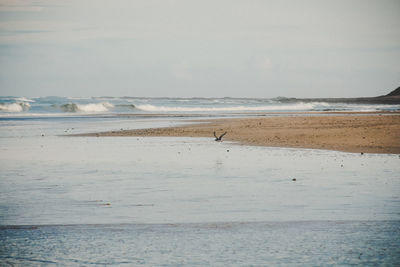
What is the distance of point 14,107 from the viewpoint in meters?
74.8

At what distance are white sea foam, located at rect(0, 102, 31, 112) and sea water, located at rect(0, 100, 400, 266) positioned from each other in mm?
60876

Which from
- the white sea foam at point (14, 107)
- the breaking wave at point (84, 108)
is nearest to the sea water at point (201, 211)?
the breaking wave at point (84, 108)

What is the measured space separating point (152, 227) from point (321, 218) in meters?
2.64

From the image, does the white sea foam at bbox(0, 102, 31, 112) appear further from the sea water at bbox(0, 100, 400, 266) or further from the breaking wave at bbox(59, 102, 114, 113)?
the sea water at bbox(0, 100, 400, 266)

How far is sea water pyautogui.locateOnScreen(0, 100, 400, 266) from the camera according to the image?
6559mm

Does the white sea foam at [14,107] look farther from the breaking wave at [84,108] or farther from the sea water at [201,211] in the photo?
the sea water at [201,211]

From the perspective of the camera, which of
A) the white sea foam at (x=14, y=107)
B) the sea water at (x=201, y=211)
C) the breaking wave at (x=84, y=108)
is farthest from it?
the breaking wave at (x=84, y=108)

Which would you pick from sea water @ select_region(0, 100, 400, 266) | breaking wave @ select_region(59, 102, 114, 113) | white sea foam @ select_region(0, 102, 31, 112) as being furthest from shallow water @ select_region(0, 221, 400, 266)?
white sea foam @ select_region(0, 102, 31, 112)

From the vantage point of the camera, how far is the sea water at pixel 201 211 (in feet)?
21.5

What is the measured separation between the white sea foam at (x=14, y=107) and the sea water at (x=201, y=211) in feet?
200

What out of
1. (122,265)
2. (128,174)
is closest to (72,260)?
(122,265)

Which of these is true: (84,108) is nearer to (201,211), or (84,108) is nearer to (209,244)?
(201,211)

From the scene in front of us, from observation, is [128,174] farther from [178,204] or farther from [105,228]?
[105,228]

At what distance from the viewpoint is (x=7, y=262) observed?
6.27 meters
